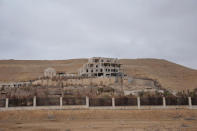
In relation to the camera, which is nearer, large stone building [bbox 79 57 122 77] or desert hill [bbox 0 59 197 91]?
large stone building [bbox 79 57 122 77]

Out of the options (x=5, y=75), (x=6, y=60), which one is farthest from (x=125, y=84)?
(x=6, y=60)

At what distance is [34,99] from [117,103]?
475 inches

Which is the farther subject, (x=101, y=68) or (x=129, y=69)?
(x=129, y=69)

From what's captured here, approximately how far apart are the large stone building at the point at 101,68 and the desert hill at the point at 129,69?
26337 mm

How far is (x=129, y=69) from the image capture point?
10338 cm

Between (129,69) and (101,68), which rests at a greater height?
(129,69)

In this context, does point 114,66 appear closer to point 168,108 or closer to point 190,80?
point 168,108

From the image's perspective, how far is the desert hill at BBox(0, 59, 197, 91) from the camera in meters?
91.6

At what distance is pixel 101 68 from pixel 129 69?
146ft

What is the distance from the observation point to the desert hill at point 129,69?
301ft

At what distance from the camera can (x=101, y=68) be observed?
61.3 metres

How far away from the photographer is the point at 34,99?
98.9ft

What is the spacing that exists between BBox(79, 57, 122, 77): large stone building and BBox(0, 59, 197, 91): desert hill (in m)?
26.3

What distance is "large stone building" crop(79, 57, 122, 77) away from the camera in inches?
2409
